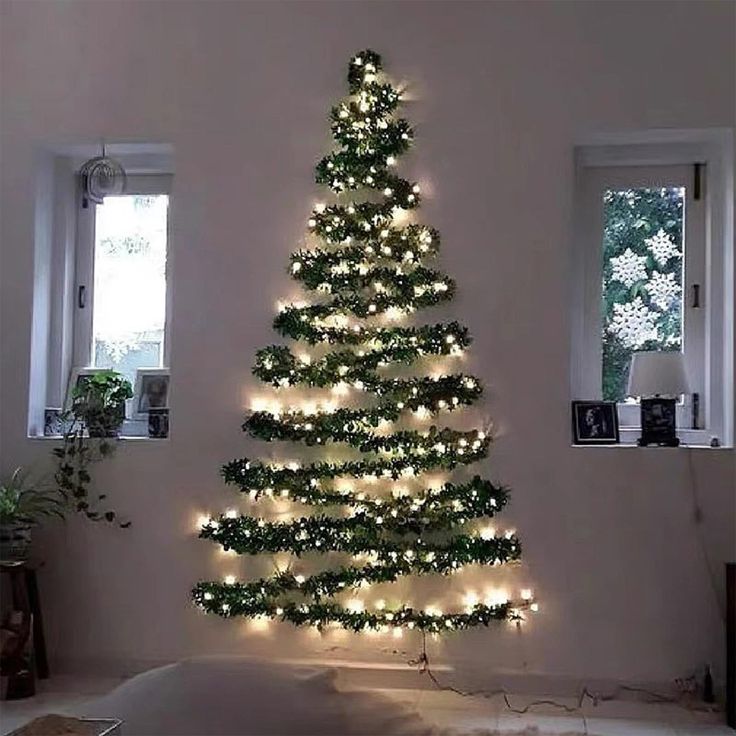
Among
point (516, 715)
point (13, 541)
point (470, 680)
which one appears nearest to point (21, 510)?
point (13, 541)

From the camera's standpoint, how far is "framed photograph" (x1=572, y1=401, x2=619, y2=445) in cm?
396

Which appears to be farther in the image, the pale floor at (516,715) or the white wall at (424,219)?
the white wall at (424,219)

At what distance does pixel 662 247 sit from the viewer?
4.16 metres

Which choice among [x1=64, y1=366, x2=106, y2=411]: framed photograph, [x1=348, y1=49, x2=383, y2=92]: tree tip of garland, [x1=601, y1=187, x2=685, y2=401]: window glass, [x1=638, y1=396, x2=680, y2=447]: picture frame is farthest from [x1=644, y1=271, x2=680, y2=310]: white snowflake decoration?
[x1=64, y1=366, x2=106, y2=411]: framed photograph

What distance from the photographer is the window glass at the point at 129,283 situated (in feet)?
14.8

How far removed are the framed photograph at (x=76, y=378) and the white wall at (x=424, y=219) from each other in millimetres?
209

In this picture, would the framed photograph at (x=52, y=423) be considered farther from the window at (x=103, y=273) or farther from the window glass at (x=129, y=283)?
the window glass at (x=129, y=283)

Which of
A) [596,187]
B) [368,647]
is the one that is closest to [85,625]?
[368,647]

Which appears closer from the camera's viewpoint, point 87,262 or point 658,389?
point 658,389

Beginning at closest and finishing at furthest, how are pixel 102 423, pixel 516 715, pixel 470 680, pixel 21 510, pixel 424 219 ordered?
pixel 516 715, pixel 470 680, pixel 424 219, pixel 21 510, pixel 102 423

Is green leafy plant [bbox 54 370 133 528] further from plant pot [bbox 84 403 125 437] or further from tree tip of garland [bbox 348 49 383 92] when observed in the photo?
tree tip of garland [bbox 348 49 383 92]

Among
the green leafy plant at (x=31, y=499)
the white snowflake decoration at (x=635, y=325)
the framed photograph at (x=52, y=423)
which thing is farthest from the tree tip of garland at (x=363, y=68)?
the green leafy plant at (x=31, y=499)

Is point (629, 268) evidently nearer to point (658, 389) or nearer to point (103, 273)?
point (658, 389)

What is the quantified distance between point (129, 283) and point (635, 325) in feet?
6.98
